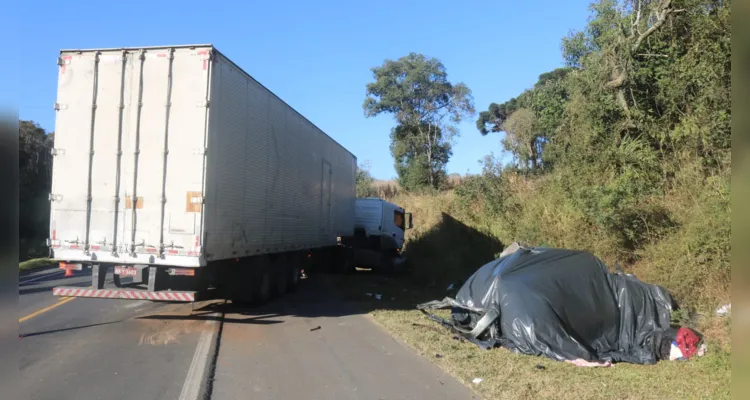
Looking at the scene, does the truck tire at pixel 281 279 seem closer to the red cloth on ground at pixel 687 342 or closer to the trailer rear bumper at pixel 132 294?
the trailer rear bumper at pixel 132 294

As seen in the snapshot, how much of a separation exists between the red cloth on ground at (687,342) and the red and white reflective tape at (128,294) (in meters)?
7.37

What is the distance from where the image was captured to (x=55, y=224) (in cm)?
831

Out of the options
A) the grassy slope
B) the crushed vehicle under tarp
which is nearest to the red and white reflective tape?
the grassy slope

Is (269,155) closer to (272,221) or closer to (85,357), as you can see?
(272,221)

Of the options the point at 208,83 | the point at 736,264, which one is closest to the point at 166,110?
the point at 208,83

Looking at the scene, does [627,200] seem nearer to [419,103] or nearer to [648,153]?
[648,153]

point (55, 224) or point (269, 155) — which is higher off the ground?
point (269, 155)

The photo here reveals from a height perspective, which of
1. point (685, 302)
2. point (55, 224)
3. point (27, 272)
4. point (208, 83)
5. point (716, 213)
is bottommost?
point (27, 272)

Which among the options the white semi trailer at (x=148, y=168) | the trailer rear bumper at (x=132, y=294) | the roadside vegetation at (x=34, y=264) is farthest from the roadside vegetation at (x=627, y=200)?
the roadside vegetation at (x=34, y=264)

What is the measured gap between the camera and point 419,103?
39281 mm

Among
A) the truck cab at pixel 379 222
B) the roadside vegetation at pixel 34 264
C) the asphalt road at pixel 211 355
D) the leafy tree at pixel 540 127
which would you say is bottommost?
the roadside vegetation at pixel 34 264

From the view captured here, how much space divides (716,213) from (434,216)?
16.5 m

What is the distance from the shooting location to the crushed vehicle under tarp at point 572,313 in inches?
265

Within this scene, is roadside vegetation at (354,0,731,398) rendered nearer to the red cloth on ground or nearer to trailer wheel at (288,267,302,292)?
the red cloth on ground
